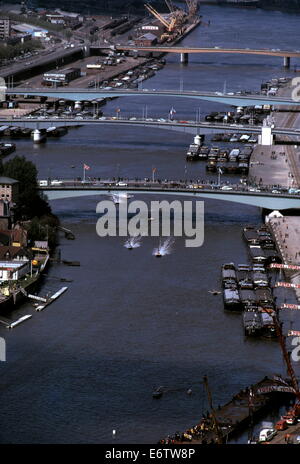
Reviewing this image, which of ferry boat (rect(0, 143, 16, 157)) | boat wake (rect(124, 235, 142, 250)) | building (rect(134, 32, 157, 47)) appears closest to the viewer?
boat wake (rect(124, 235, 142, 250))

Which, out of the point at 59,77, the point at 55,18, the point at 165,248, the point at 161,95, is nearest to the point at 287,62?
the point at 59,77

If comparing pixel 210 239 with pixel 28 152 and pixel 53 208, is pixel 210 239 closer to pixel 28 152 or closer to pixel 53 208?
pixel 53 208

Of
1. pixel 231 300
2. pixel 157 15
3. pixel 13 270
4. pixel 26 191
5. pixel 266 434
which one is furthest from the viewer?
pixel 157 15

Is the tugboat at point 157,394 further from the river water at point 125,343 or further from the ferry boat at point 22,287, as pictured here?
the ferry boat at point 22,287

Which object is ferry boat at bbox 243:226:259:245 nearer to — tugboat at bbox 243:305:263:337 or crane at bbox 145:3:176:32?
tugboat at bbox 243:305:263:337

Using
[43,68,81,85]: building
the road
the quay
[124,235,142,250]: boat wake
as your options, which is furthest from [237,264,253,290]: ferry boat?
[43,68,81,85]: building

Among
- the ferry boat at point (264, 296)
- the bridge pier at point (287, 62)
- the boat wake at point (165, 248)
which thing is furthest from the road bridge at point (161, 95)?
the ferry boat at point (264, 296)

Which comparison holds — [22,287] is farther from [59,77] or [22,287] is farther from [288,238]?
[59,77]
